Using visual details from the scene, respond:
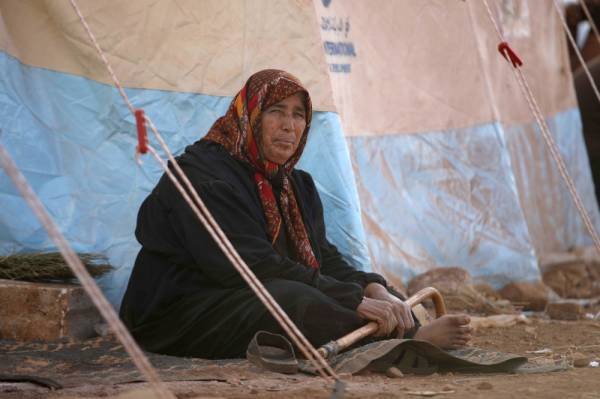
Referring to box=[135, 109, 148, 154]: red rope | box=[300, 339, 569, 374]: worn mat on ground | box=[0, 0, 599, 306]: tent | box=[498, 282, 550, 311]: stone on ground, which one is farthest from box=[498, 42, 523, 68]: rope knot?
box=[498, 282, 550, 311]: stone on ground

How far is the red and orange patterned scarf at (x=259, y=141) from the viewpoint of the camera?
10.9ft

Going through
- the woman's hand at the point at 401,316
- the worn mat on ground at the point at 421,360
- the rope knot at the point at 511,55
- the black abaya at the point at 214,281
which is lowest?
the worn mat on ground at the point at 421,360

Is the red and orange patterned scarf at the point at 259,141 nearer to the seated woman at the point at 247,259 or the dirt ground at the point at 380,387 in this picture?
the seated woman at the point at 247,259

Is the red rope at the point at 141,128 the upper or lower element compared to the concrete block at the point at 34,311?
upper

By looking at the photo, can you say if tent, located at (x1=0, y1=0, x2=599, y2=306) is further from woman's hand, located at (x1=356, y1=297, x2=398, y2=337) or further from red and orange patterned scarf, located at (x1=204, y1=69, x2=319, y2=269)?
woman's hand, located at (x1=356, y1=297, x2=398, y2=337)

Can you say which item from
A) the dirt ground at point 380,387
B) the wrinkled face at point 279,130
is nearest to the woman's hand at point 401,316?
the dirt ground at point 380,387

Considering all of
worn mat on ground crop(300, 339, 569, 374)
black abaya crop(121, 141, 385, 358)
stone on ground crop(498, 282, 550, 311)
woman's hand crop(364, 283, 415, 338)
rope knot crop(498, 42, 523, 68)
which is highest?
rope knot crop(498, 42, 523, 68)

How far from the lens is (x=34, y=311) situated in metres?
3.39

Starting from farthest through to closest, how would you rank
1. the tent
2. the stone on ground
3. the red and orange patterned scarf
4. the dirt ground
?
the stone on ground < the tent < the red and orange patterned scarf < the dirt ground

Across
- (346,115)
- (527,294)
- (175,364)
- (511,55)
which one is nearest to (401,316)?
(175,364)

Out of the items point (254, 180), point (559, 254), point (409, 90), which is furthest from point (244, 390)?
point (559, 254)

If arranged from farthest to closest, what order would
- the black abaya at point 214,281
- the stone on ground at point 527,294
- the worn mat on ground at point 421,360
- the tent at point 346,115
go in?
1. the stone on ground at point 527,294
2. the tent at point 346,115
3. the black abaya at point 214,281
4. the worn mat on ground at point 421,360

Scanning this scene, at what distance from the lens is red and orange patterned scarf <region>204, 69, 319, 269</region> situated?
332 cm

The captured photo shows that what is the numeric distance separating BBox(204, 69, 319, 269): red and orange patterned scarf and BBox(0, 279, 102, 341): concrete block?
78 cm
